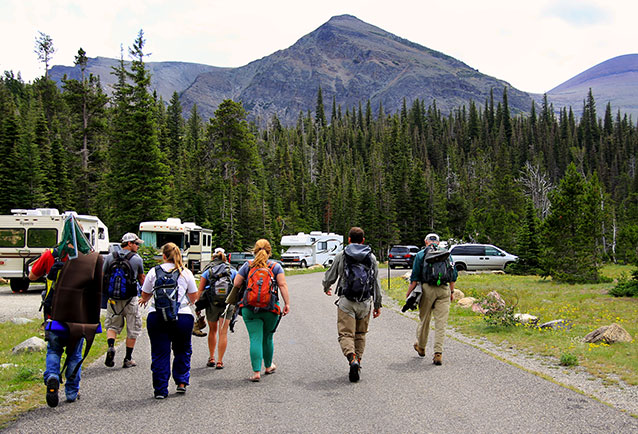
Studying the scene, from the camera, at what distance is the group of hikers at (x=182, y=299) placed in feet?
19.4

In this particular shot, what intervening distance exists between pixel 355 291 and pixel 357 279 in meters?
0.18

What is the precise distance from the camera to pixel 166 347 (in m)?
6.31

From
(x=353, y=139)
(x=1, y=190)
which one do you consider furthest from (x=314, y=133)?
(x=1, y=190)

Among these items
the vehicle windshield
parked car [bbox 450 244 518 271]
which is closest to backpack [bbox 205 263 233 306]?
parked car [bbox 450 244 518 271]

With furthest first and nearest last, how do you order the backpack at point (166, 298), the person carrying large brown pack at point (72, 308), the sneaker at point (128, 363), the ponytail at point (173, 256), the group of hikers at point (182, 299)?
the sneaker at point (128, 363) → the ponytail at point (173, 256) → the backpack at point (166, 298) → the group of hikers at point (182, 299) → the person carrying large brown pack at point (72, 308)

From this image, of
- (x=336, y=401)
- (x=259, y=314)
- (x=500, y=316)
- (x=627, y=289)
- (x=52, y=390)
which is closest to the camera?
(x=52, y=390)

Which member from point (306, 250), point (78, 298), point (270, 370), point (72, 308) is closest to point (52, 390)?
point (72, 308)

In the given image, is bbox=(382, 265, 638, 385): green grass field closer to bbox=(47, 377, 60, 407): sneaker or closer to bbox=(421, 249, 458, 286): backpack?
bbox=(421, 249, 458, 286): backpack

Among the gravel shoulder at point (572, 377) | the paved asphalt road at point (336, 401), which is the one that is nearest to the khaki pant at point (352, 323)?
the paved asphalt road at point (336, 401)

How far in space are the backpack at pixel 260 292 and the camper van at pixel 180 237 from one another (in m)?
23.1

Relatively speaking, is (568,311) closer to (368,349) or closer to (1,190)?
(368,349)

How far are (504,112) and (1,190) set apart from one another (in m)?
149

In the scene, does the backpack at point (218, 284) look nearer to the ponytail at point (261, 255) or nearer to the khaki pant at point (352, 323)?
the ponytail at point (261, 255)

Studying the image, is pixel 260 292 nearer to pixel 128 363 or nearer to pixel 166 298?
pixel 166 298
